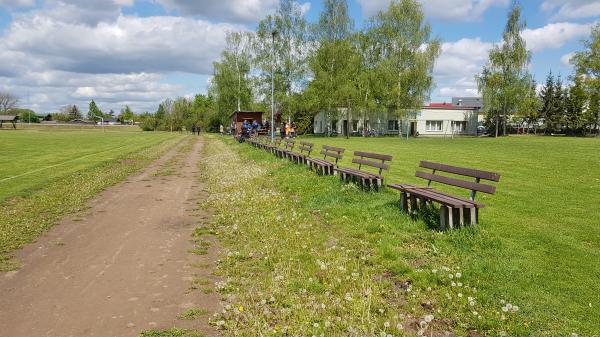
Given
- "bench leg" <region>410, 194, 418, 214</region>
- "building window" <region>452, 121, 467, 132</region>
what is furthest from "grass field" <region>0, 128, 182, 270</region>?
"building window" <region>452, 121, 467, 132</region>

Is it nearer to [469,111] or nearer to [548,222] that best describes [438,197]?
[548,222]

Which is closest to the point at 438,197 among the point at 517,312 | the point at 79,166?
the point at 517,312

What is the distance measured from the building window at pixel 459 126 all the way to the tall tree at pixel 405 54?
52.3 feet

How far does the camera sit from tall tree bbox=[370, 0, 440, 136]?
49938 millimetres

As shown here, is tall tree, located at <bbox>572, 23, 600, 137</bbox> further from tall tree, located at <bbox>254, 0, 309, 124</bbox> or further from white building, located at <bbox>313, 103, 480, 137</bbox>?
tall tree, located at <bbox>254, 0, 309, 124</bbox>

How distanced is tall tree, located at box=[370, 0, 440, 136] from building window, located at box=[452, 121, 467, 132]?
16.0 metres

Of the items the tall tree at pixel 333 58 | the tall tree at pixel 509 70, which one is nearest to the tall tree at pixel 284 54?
the tall tree at pixel 333 58

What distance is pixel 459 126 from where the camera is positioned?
218 feet

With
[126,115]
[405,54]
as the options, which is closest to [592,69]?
[405,54]

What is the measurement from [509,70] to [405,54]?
15754mm

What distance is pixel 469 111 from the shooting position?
215ft

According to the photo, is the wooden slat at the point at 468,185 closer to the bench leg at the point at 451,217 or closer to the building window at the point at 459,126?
the bench leg at the point at 451,217

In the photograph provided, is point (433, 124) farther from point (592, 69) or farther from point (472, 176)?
point (472, 176)

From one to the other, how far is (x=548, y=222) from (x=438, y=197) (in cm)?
212
